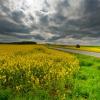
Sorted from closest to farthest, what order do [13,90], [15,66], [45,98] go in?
[45,98] → [13,90] → [15,66]

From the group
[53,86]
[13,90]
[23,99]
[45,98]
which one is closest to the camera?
[23,99]

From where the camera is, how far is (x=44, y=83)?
1048 centimetres

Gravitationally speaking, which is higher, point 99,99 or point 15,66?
point 15,66

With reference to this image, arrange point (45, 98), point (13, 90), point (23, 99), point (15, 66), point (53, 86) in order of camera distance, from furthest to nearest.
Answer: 1. point (15, 66)
2. point (53, 86)
3. point (13, 90)
4. point (45, 98)
5. point (23, 99)

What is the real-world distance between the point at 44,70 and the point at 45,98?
9.41ft

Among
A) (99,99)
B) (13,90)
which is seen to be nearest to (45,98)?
(13,90)

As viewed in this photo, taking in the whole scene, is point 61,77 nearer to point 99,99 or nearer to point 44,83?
point 44,83

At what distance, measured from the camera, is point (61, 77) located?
34.3 feet

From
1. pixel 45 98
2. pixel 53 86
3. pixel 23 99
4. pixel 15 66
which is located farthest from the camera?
pixel 15 66

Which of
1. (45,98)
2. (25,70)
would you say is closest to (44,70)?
(25,70)

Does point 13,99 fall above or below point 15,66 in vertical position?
below

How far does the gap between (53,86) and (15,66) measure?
6.16 feet

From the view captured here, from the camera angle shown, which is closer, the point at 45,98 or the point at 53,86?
the point at 45,98

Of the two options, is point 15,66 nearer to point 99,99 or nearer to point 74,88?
point 74,88
